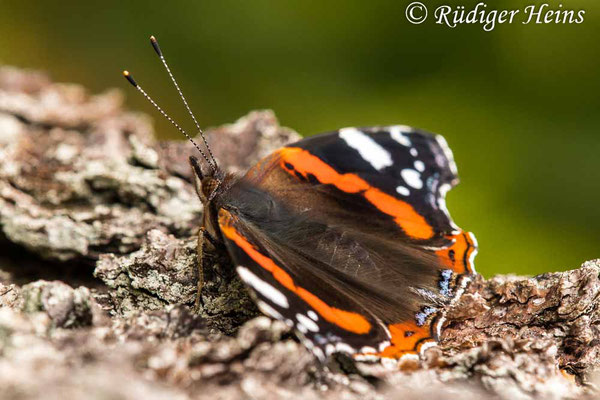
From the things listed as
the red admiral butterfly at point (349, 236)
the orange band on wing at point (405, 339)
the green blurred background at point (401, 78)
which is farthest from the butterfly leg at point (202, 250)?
the green blurred background at point (401, 78)

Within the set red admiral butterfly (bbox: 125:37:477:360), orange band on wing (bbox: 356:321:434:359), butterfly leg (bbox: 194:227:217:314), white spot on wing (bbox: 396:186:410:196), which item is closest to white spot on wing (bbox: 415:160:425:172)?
red admiral butterfly (bbox: 125:37:477:360)

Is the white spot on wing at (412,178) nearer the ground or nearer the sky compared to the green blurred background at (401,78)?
nearer the ground

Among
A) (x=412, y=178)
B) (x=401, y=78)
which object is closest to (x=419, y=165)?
(x=412, y=178)

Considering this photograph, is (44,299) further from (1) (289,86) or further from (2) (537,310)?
(1) (289,86)

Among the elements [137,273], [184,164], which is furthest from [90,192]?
[137,273]

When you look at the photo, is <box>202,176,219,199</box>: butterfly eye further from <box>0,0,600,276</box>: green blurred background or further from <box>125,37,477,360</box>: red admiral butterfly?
<box>0,0,600,276</box>: green blurred background

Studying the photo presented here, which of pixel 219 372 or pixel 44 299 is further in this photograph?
pixel 44 299

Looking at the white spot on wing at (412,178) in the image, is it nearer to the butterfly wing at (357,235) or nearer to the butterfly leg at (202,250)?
the butterfly wing at (357,235)
